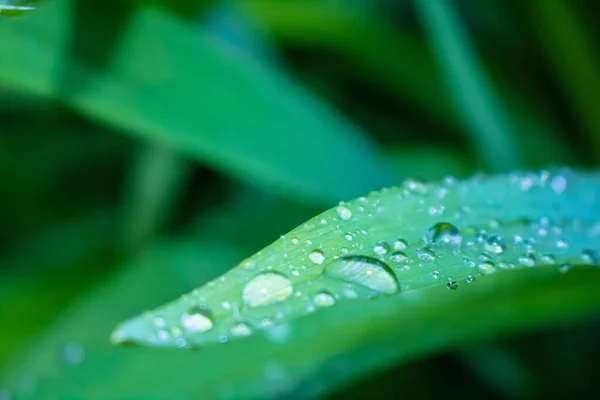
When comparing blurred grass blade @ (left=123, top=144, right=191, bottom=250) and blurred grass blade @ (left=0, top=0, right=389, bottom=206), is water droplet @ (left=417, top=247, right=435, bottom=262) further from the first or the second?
blurred grass blade @ (left=123, top=144, right=191, bottom=250)

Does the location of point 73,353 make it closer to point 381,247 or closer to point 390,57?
point 381,247

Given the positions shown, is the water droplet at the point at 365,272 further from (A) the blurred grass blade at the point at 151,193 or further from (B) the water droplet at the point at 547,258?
(A) the blurred grass blade at the point at 151,193

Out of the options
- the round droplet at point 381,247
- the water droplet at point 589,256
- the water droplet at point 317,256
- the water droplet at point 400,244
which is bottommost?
the water droplet at point 317,256

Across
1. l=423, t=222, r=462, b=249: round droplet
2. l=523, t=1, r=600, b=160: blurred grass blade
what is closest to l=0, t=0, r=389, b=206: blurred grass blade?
l=423, t=222, r=462, b=249: round droplet

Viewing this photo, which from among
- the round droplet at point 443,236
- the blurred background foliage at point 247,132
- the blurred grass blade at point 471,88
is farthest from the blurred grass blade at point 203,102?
the round droplet at point 443,236

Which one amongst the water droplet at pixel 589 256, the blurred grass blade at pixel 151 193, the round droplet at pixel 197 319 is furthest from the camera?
the blurred grass blade at pixel 151 193

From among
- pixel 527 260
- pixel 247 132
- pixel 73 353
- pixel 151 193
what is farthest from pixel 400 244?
pixel 151 193

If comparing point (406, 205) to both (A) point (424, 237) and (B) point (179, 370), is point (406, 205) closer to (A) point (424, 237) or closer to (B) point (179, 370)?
(A) point (424, 237)
